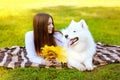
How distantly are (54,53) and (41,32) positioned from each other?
384 millimetres

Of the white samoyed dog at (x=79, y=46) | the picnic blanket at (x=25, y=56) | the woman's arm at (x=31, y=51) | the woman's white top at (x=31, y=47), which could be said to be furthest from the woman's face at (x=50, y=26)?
the picnic blanket at (x=25, y=56)

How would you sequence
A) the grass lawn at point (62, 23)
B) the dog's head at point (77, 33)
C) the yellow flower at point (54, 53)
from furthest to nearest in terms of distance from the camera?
1. the yellow flower at point (54, 53)
2. the grass lawn at point (62, 23)
3. the dog's head at point (77, 33)

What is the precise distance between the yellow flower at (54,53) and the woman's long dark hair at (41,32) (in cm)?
15

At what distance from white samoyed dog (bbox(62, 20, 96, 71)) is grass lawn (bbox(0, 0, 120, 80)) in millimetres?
116

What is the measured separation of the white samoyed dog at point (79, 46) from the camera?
5.12 metres

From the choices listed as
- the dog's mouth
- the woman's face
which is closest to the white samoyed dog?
the dog's mouth

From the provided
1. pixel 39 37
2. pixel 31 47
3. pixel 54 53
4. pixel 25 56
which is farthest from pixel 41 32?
pixel 25 56

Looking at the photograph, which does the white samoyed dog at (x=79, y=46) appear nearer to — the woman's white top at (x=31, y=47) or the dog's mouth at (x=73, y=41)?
the dog's mouth at (x=73, y=41)

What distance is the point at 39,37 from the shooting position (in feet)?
18.6

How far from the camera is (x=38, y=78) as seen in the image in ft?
16.8

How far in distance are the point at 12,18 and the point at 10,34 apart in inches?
79.5

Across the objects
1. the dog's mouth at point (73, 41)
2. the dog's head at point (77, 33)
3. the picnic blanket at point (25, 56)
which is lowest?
the picnic blanket at point (25, 56)

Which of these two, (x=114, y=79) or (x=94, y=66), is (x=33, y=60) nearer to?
(x=94, y=66)

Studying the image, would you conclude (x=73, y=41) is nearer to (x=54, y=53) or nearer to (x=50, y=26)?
(x=54, y=53)
